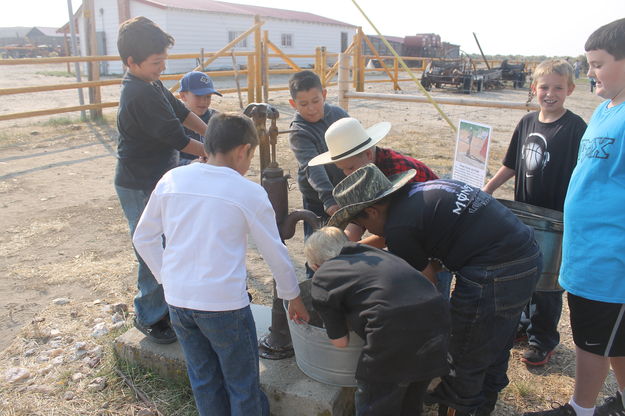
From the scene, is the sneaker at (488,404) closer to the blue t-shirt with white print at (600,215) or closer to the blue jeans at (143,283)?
the blue t-shirt with white print at (600,215)

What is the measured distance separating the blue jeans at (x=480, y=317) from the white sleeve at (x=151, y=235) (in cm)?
132

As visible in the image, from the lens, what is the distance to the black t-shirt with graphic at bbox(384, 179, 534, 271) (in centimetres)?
207

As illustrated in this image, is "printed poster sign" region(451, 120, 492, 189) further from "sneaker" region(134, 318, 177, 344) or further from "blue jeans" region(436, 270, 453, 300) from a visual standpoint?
"sneaker" region(134, 318, 177, 344)

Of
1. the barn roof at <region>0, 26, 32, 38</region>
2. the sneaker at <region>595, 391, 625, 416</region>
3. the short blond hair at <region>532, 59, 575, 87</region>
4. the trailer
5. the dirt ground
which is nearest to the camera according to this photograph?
the sneaker at <region>595, 391, 625, 416</region>

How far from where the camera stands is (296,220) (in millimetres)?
2643

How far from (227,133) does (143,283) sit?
1306 millimetres

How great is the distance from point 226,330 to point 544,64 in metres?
2.42

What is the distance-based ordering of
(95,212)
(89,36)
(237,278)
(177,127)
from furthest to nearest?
(89,36) → (95,212) → (177,127) → (237,278)

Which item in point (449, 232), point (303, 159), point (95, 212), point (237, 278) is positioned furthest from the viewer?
point (95, 212)

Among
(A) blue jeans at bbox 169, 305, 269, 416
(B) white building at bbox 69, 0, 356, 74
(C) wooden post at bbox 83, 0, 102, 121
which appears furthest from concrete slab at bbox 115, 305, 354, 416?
→ (B) white building at bbox 69, 0, 356, 74

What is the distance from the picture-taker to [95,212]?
577cm

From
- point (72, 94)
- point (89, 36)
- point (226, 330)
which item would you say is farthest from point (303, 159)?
point (72, 94)

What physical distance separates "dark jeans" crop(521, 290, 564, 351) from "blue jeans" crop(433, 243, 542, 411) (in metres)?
0.79

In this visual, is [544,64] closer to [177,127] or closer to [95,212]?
[177,127]
